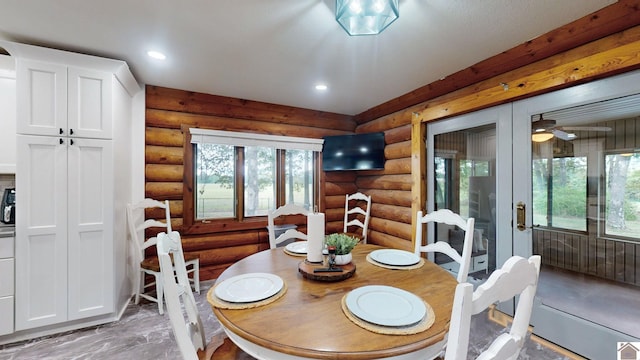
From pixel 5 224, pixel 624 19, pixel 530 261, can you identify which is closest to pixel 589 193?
pixel 624 19

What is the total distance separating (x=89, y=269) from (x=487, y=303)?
2998 millimetres

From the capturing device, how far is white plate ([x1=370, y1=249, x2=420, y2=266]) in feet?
5.37

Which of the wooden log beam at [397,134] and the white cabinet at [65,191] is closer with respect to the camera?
the white cabinet at [65,191]

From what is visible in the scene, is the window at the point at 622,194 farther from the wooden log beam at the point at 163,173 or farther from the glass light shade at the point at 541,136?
the wooden log beam at the point at 163,173

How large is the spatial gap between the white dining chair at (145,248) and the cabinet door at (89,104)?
0.83 m

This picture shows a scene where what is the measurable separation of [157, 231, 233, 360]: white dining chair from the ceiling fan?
2.79m

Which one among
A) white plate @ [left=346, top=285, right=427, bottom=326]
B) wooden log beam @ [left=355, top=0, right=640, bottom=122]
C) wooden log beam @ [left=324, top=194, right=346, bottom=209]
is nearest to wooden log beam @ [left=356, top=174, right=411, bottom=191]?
wooden log beam @ [left=324, top=194, right=346, bottom=209]

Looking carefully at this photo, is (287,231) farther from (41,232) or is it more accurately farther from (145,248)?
(41,232)

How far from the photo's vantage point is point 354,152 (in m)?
3.91

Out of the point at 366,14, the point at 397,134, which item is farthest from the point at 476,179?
the point at 366,14

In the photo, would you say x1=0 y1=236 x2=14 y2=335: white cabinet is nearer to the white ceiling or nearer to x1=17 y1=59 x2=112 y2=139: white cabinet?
x1=17 y1=59 x2=112 y2=139: white cabinet

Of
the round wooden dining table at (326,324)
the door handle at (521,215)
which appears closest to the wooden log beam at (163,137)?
the round wooden dining table at (326,324)

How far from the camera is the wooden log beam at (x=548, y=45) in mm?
1628

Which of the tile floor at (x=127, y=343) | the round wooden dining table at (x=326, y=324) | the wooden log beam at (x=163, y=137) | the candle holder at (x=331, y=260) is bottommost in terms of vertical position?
the tile floor at (x=127, y=343)
